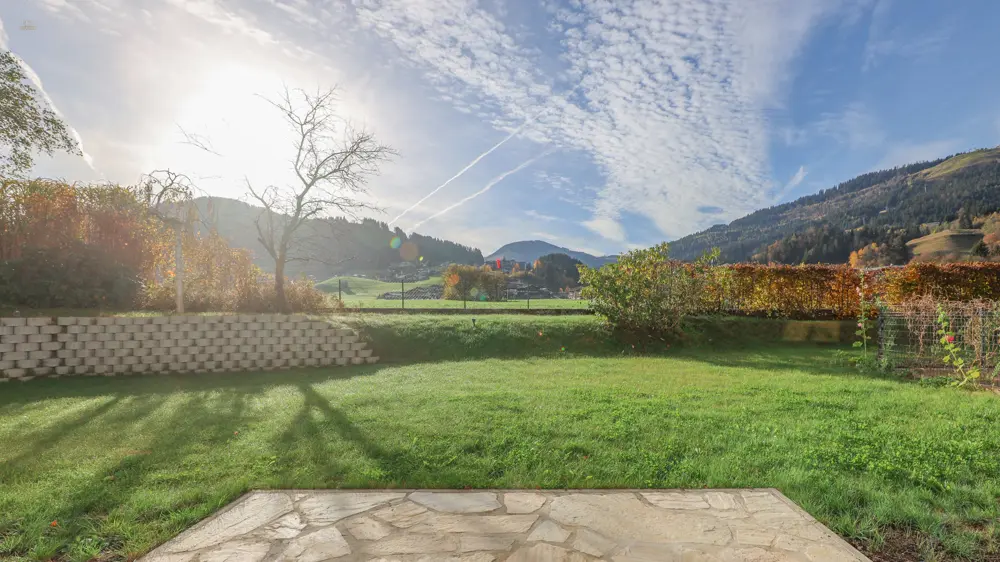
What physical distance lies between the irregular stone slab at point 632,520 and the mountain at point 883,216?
309 ft

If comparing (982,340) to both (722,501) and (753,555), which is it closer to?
(722,501)

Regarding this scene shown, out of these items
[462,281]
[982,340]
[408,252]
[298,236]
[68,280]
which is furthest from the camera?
[408,252]

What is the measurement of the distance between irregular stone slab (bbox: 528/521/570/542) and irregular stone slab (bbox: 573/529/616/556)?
3.3 inches

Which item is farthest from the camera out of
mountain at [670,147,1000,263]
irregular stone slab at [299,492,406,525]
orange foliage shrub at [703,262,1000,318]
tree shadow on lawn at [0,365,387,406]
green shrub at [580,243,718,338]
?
mountain at [670,147,1000,263]

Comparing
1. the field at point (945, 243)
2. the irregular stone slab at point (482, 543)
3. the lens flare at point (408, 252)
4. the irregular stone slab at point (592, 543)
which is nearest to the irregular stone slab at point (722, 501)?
the irregular stone slab at point (592, 543)

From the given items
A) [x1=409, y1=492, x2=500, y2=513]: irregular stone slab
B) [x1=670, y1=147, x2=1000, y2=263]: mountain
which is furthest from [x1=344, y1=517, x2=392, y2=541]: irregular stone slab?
[x1=670, y1=147, x2=1000, y2=263]: mountain

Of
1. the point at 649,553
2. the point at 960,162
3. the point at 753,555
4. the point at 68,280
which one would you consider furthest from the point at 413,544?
the point at 960,162

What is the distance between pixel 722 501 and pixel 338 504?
8.89ft

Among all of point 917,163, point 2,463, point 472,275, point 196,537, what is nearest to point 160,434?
point 2,463

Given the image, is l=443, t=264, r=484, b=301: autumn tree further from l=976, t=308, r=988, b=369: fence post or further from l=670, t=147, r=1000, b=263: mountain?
l=670, t=147, r=1000, b=263: mountain

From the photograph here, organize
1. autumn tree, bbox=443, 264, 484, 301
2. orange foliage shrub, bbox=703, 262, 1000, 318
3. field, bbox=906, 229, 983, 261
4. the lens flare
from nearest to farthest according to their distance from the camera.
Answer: orange foliage shrub, bbox=703, 262, 1000, 318, autumn tree, bbox=443, 264, 484, 301, field, bbox=906, 229, 983, 261, the lens flare

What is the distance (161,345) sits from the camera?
8.63 metres

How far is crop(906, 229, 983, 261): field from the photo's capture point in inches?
3361

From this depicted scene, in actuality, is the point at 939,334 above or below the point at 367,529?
above
